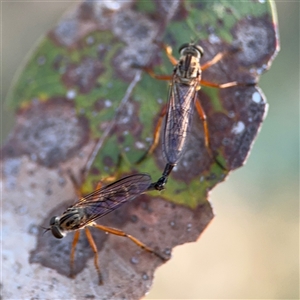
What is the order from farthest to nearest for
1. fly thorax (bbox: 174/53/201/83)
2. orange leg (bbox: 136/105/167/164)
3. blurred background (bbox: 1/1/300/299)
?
blurred background (bbox: 1/1/300/299) < fly thorax (bbox: 174/53/201/83) < orange leg (bbox: 136/105/167/164)

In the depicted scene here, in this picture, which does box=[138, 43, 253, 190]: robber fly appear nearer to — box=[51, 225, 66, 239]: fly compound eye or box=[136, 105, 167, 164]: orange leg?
box=[136, 105, 167, 164]: orange leg

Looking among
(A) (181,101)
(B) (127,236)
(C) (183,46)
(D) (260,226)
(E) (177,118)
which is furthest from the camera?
(D) (260,226)

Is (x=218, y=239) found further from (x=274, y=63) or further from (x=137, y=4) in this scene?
(x=137, y=4)

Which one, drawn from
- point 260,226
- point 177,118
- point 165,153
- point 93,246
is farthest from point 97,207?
point 260,226

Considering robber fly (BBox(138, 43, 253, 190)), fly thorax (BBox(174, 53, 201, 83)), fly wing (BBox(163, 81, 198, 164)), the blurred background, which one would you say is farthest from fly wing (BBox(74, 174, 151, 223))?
the blurred background

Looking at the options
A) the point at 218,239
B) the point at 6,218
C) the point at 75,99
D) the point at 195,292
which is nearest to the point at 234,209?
the point at 218,239

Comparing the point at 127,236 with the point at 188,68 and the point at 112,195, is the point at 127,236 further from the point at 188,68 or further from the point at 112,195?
the point at 188,68

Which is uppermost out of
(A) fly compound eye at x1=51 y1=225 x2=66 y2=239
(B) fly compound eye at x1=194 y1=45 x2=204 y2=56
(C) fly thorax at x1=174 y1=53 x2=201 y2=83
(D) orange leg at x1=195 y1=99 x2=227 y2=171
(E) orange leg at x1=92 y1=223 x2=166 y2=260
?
(B) fly compound eye at x1=194 y1=45 x2=204 y2=56
